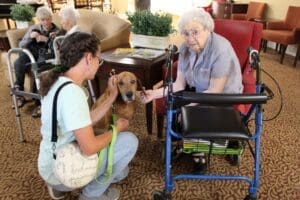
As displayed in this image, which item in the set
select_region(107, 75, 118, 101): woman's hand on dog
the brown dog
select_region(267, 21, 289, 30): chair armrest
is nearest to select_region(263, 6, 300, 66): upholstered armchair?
select_region(267, 21, 289, 30): chair armrest

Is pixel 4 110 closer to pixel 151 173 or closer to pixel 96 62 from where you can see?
pixel 151 173

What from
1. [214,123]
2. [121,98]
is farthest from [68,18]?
[214,123]

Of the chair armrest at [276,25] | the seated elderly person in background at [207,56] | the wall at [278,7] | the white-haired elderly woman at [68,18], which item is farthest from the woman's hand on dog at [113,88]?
the wall at [278,7]

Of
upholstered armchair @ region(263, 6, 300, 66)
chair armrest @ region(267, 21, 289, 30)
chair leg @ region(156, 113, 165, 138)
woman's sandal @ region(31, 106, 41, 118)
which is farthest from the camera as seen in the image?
chair armrest @ region(267, 21, 289, 30)

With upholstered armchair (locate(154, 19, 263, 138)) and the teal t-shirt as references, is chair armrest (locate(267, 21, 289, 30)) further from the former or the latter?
the teal t-shirt

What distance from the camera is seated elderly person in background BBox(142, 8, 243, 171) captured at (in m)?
1.69

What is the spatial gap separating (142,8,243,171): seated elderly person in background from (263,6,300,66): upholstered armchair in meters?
3.11

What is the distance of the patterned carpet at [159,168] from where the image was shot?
1.78m

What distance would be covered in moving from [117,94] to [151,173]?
61 centimetres

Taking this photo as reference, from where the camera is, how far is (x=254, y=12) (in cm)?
579

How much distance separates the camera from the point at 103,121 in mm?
1792

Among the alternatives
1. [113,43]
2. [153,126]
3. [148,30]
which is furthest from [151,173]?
[113,43]

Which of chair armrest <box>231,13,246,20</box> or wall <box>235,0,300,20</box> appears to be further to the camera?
chair armrest <box>231,13,246,20</box>

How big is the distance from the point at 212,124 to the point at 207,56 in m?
0.50
